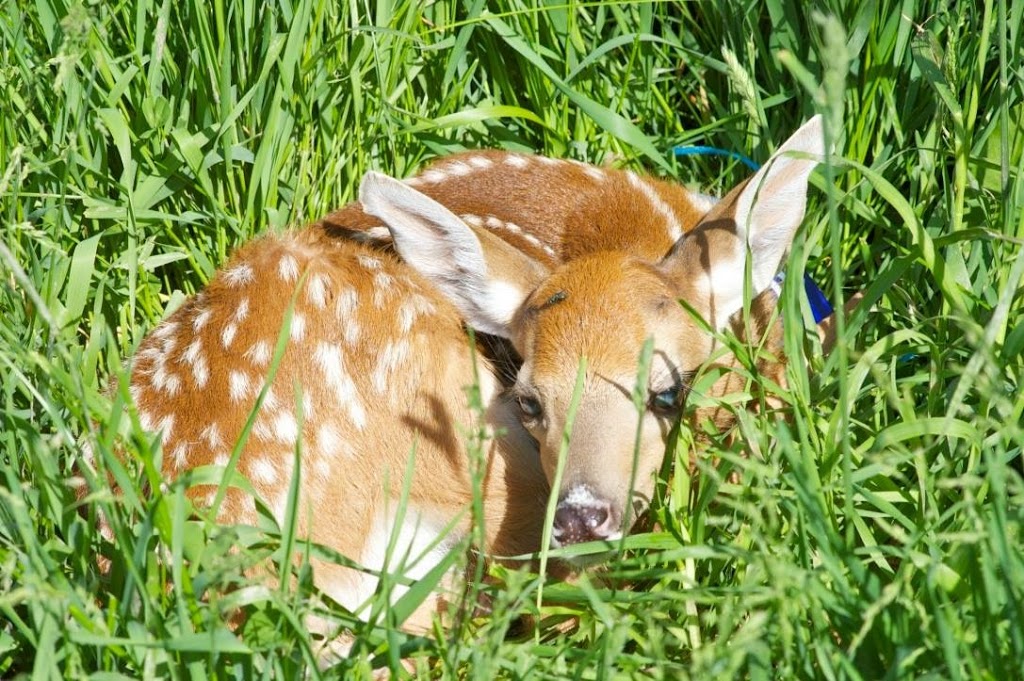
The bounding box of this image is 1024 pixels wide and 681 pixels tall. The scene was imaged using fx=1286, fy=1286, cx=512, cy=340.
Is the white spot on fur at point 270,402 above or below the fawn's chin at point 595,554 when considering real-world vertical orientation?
above

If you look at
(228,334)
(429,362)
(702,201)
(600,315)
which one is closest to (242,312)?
(228,334)

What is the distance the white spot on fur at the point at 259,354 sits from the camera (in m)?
3.13

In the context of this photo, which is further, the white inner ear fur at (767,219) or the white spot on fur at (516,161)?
the white spot on fur at (516,161)

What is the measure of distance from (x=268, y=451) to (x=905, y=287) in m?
1.73

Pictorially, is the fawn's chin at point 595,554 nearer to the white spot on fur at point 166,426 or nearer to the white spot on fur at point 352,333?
the white spot on fur at point 352,333

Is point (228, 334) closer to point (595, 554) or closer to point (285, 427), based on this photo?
point (285, 427)

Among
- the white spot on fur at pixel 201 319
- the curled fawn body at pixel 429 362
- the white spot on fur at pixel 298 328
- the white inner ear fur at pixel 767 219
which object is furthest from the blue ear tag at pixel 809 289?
the white spot on fur at pixel 201 319

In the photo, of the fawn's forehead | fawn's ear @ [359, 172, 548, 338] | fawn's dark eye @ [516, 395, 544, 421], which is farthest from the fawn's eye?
fawn's ear @ [359, 172, 548, 338]

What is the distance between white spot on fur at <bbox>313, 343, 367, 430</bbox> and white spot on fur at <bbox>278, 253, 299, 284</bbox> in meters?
0.21

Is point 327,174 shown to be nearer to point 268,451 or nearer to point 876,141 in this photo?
point 268,451

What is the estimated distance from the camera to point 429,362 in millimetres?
3271

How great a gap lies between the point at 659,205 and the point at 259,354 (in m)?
1.35

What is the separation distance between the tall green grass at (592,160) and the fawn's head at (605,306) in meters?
0.15

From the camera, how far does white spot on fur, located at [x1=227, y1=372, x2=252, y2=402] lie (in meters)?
3.08
